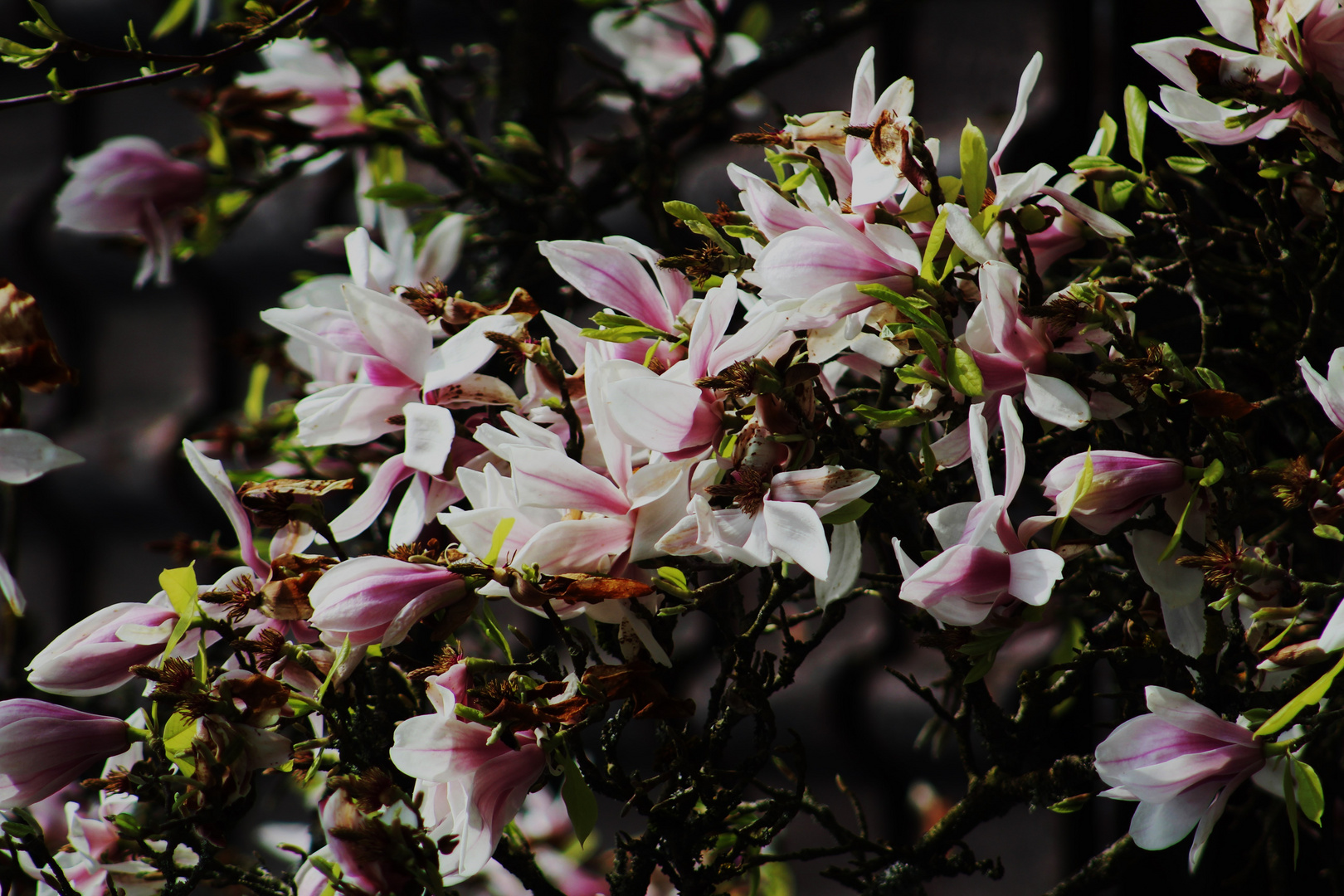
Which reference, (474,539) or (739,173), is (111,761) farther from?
(739,173)

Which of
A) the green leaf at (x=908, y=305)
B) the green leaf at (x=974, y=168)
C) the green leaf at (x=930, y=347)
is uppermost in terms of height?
the green leaf at (x=974, y=168)

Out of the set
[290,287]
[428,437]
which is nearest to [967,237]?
[428,437]

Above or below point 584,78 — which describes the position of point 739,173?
above

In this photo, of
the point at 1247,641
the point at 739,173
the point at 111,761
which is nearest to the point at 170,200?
the point at 111,761

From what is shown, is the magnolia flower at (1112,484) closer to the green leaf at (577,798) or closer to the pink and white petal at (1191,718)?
the pink and white petal at (1191,718)

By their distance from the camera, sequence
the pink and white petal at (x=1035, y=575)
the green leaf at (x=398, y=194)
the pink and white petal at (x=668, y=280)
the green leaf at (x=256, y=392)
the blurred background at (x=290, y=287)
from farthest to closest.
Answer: the blurred background at (x=290, y=287) → the green leaf at (x=256, y=392) → the green leaf at (x=398, y=194) → the pink and white petal at (x=668, y=280) → the pink and white petal at (x=1035, y=575)

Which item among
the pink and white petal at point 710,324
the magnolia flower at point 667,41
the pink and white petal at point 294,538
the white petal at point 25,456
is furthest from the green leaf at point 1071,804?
the magnolia flower at point 667,41

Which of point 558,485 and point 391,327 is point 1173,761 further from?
point 391,327

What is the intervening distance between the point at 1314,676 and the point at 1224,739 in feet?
0.32

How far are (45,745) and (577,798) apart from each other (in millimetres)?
224

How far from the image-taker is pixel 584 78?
144cm

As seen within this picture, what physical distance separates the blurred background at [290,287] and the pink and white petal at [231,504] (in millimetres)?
409

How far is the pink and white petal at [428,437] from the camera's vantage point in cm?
40

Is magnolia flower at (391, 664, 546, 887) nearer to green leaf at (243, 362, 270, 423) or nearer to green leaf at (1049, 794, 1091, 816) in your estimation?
green leaf at (1049, 794, 1091, 816)
